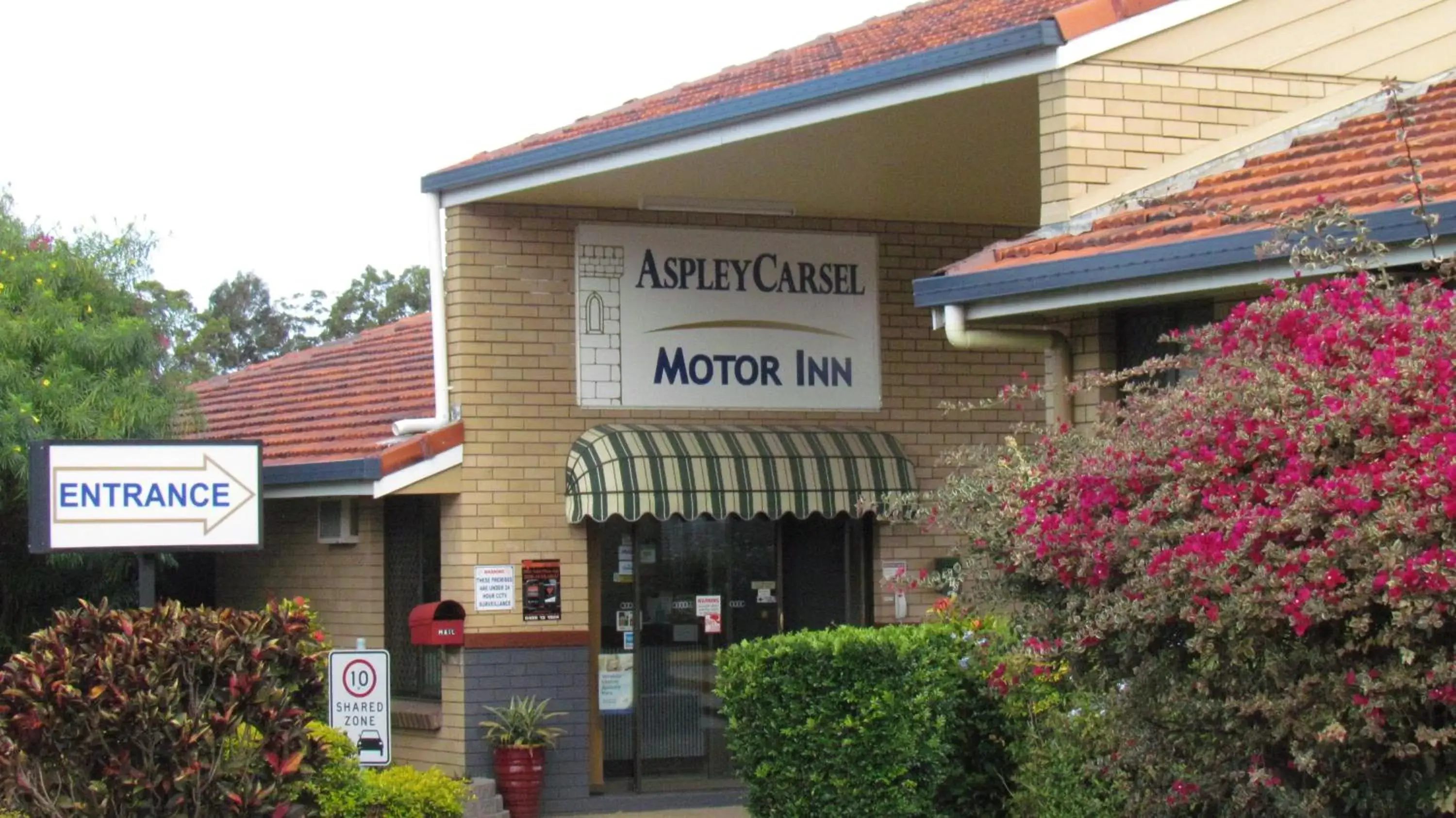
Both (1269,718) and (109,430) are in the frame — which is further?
(109,430)

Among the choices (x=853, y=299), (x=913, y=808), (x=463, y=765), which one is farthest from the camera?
(x=853, y=299)

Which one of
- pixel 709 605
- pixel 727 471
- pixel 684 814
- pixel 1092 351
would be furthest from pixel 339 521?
pixel 1092 351

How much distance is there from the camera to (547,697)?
14.8 m

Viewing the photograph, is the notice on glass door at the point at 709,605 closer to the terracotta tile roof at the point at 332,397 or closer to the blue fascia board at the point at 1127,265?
the terracotta tile roof at the point at 332,397

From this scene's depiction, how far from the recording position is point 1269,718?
605 centimetres

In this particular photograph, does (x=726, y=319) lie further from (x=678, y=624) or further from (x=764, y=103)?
(x=764, y=103)

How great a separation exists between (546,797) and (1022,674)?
22.2 feet

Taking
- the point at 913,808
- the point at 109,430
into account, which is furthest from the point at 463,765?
the point at 913,808

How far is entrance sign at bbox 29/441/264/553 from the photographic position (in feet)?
37.1

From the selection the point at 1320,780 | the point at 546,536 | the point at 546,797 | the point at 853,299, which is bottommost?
the point at 546,797

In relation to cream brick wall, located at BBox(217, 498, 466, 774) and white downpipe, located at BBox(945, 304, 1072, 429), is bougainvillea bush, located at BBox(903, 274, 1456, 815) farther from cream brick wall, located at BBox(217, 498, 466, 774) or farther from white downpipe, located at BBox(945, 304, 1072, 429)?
cream brick wall, located at BBox(217, 498, 466, 774)

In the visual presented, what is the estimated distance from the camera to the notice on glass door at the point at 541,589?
1482cm

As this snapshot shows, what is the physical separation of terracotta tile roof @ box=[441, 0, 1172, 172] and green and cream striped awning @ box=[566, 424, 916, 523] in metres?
2.40

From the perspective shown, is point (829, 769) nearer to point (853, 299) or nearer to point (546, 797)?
point (546, 797)
